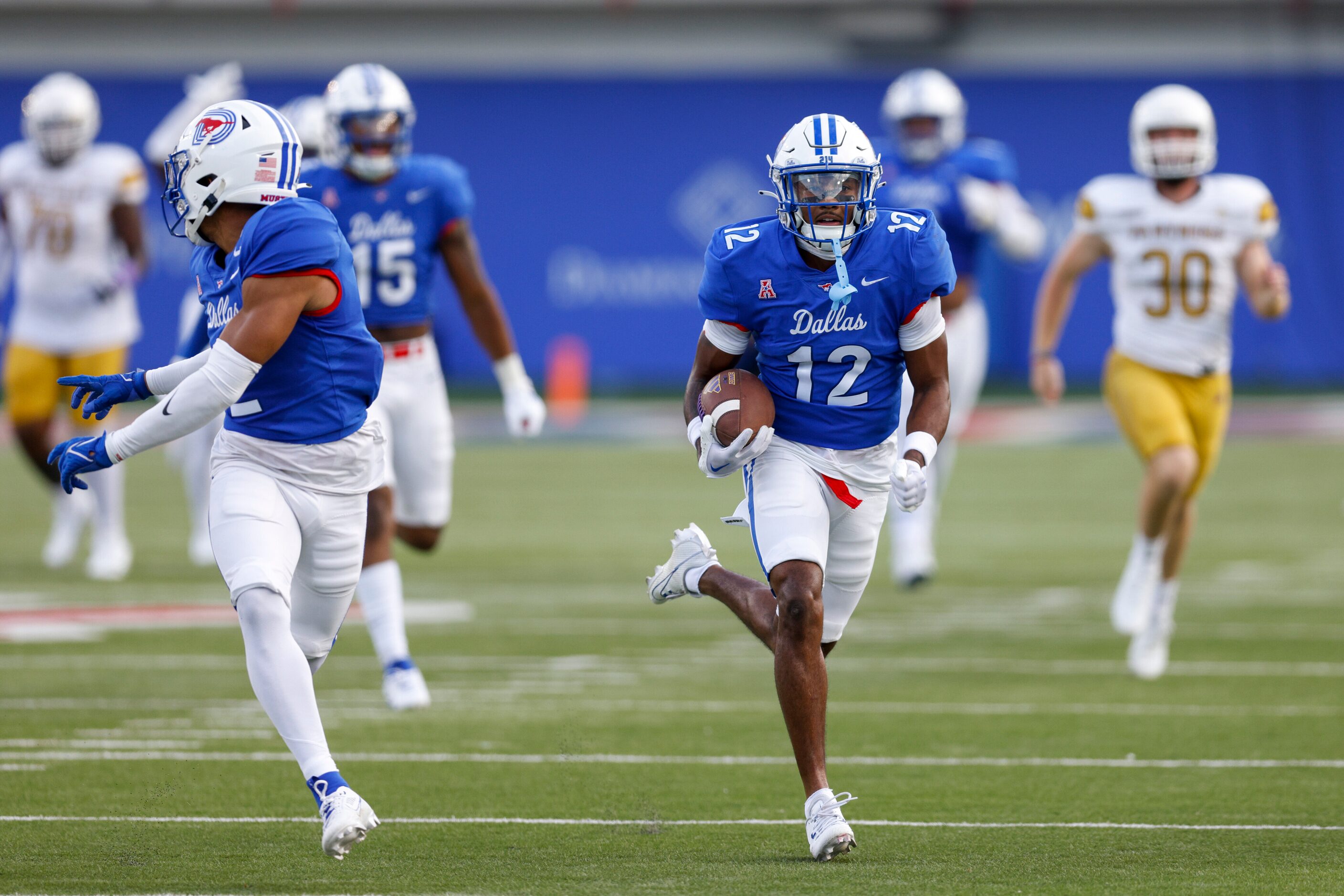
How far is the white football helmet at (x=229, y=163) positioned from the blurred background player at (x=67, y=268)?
19.0 ft

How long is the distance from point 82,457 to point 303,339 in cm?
57

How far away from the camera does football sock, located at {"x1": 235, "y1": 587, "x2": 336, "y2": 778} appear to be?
4.39 metres

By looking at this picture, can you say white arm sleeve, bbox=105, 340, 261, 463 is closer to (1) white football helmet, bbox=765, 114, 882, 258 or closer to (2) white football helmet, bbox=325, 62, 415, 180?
(1) white football helmet, bbox=765, 114, 882, 258

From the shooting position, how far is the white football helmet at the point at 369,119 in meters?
6.85

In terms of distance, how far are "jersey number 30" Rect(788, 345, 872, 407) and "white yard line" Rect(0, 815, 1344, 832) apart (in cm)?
105

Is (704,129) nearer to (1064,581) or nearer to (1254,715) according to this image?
(1064,581)

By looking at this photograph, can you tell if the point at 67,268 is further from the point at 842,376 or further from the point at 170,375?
the point at 842,376

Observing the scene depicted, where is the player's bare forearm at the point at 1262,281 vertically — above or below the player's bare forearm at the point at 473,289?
below

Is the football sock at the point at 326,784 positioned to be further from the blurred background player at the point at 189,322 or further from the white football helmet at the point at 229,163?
the blurred background player at the point at 189,322

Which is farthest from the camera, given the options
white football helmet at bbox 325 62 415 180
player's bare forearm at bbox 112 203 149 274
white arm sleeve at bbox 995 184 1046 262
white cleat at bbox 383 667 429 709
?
player's bare forearm at bbox 112 203 149 274

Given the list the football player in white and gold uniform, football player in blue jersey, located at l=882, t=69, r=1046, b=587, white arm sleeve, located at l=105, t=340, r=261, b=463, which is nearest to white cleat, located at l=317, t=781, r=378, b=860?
white arm sleeve, located at l=105, t=340, r=261, b=463

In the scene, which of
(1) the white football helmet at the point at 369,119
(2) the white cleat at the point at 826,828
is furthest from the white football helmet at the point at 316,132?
(2) the white cleat at the point at 826,828

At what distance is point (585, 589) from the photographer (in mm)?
9930

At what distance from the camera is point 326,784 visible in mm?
4281
